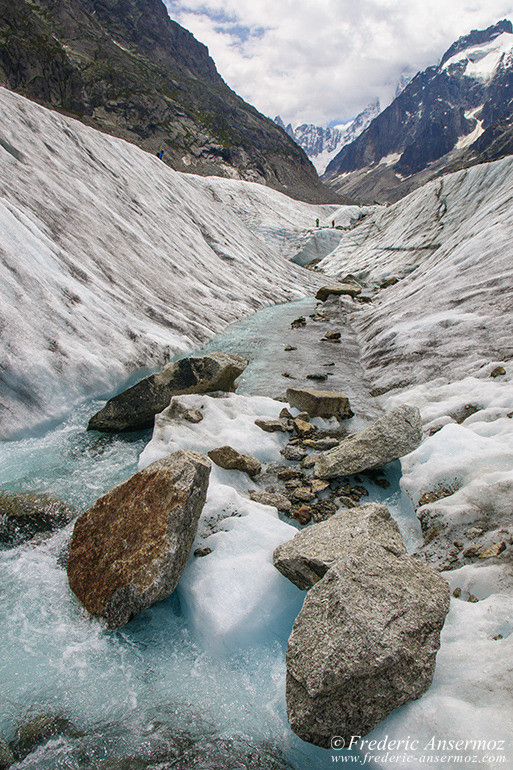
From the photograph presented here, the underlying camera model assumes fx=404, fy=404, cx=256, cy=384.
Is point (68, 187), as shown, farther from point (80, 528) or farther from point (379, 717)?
point (379, 717)

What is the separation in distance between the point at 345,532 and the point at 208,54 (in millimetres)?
206178

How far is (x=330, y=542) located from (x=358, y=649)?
1397 mm

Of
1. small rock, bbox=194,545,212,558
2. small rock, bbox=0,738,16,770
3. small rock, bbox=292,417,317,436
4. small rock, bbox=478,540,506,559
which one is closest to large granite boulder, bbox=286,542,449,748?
small rock, bbox=478,540,506,559

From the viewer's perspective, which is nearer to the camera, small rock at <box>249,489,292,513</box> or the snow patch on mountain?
small rock at <box>249,489,292,513</box>

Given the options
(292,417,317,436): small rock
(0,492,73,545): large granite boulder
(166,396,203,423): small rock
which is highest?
(166,396,203,423): small rock

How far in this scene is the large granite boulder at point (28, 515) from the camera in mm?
5348

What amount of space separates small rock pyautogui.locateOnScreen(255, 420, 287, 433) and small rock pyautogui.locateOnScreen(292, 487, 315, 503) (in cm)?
212

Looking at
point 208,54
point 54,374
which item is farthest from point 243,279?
point 208,54

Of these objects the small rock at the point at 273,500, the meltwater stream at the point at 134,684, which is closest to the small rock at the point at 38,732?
the meltwater stream at the point at 134,684

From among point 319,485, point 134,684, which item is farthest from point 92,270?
point 134,684

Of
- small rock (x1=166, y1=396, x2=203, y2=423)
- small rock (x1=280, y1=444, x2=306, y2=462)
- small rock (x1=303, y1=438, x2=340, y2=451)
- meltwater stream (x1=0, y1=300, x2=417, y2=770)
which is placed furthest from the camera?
small rock (x1=166, y1=396, x2=203, y2=423)

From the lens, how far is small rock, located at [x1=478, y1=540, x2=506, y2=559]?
4219 millimetres

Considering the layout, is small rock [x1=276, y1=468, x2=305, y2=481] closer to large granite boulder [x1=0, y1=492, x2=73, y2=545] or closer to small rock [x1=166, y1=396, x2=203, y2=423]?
small rock [x1=166, y1=396, x2=203, y2=423]

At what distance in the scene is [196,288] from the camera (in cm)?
1916
